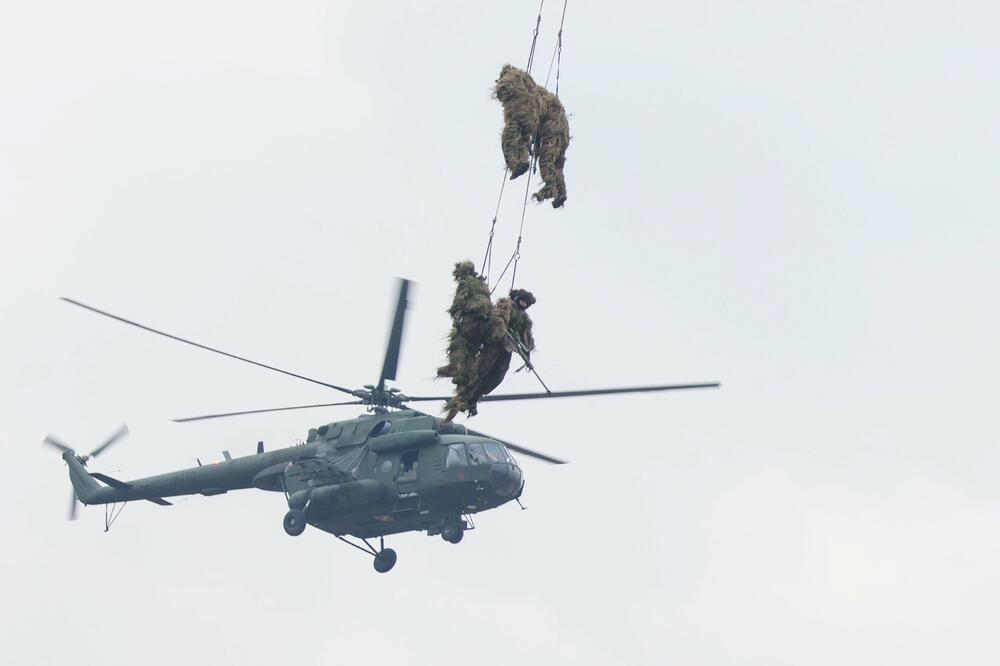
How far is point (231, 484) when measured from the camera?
1943 inches

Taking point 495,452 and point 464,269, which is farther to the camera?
point 495,452

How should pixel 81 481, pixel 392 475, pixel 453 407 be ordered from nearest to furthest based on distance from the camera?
1. pixel 453 407
2. pixel 392 475
3. pixel 81 481

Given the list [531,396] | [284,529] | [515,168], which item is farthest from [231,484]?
[515,168]

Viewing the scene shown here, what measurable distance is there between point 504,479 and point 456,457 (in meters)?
1.29

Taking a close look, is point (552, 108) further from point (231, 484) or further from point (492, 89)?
point (231, 484)

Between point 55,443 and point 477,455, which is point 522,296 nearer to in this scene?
point 477,455

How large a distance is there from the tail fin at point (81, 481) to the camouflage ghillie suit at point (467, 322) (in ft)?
80.1

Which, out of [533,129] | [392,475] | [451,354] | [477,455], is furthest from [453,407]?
[392,475]

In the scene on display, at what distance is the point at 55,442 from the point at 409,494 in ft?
50.8

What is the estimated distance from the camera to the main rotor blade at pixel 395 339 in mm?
43688

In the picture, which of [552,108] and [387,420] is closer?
[552,108]

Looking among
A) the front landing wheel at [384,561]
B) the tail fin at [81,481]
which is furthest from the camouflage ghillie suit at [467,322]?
the tail fin at [81,481]

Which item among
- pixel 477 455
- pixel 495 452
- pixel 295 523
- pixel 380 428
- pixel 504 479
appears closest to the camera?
pixel 504 479

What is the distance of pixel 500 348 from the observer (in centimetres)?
3141
